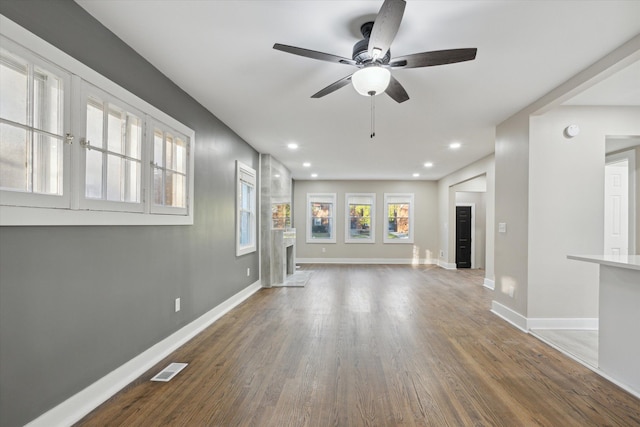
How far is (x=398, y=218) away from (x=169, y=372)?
7990mm

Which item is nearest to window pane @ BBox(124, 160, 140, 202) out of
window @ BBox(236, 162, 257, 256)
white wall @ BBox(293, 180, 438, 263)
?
window @ BBox(236, 162, 257, 256)

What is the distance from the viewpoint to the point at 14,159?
5.20ft

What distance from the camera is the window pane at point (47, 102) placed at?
67.0 inches

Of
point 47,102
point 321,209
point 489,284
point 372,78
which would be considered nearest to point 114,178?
point 47,102

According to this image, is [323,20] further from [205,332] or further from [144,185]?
[205,332]

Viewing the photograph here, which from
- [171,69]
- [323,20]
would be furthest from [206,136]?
[323,20]

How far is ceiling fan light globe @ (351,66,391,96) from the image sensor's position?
205cm

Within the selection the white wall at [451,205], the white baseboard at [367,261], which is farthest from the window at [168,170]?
the white baseboard at [367,261]

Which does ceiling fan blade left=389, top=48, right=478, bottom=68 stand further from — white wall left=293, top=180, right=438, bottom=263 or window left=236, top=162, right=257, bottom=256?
white wall left=293, top=180, right=438, bottom=263

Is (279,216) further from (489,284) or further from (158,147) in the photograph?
(489,284)

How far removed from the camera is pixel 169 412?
2035mm

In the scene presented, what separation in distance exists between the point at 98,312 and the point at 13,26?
5.48ft

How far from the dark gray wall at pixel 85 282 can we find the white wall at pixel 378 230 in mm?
6149

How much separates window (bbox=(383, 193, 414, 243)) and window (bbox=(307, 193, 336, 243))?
65.0 inches
